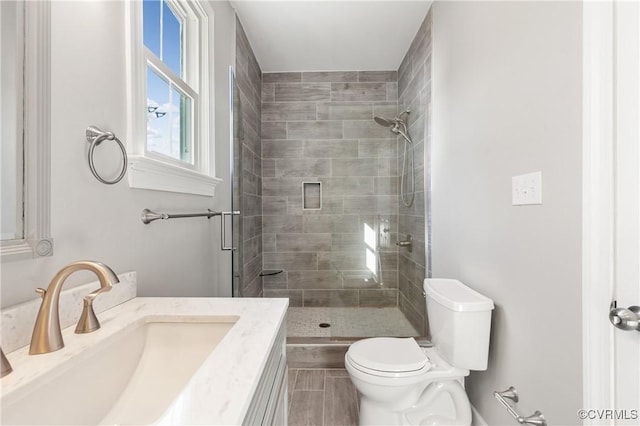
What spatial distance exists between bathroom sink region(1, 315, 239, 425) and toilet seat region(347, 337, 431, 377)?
86 centimetres

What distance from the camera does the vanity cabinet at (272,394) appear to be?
0.61 m

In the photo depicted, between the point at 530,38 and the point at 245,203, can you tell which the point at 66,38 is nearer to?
the point at 530,38

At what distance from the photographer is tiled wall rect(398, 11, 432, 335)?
239 cm

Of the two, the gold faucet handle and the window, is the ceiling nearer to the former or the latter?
the window

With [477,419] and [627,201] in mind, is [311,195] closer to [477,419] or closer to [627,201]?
[477,419]

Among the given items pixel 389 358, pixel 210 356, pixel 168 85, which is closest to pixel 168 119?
pixel 168 85

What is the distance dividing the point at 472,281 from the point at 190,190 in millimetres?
1611

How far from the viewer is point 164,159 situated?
4.70ft

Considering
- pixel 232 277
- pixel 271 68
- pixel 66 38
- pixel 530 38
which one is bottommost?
pixel 232 277

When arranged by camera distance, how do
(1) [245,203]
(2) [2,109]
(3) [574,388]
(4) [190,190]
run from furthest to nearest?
1. (1) [245,203]
2. (4) [190,190]
3. (3) [574,388]
4. (2) [2,109]

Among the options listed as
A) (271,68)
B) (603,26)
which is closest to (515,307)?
(603,26)

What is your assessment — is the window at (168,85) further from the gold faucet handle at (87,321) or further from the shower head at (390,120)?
the shower head at (390,120)

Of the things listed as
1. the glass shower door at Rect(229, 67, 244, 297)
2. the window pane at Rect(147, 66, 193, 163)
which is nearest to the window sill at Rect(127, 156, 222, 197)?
the window pane at Rect(147, 66, 193, 163)

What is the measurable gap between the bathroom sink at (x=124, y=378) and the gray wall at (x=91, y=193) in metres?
0.24
